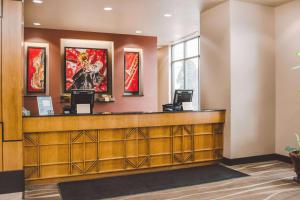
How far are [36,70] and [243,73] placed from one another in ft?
18.0

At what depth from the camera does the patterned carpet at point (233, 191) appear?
3.87 meters

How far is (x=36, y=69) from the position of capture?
777cm

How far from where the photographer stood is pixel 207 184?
4434 mm

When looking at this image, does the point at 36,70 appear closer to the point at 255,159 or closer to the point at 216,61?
the point at 216,61

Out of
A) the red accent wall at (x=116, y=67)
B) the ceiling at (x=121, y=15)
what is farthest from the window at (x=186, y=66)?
the red accent wall at (x=116, y=67)

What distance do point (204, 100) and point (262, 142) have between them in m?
1.49

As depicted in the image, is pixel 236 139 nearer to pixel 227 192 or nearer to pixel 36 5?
pixel 227 192

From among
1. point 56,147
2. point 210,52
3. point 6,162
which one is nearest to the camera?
point 6,162

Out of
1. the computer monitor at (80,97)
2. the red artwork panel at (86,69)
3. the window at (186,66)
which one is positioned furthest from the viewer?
the window at (186,66)

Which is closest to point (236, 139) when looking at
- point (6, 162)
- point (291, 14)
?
point (291, 14)

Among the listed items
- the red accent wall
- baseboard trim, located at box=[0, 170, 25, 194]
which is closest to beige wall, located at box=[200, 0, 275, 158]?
the red accent wall

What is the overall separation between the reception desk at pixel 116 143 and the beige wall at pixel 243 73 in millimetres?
334

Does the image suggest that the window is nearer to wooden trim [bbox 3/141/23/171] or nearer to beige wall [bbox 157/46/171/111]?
beige wall [bbox 157/46/171/111]

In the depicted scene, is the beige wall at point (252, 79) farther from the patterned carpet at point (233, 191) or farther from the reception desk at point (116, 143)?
the patterned carpet at point (233, 191)
